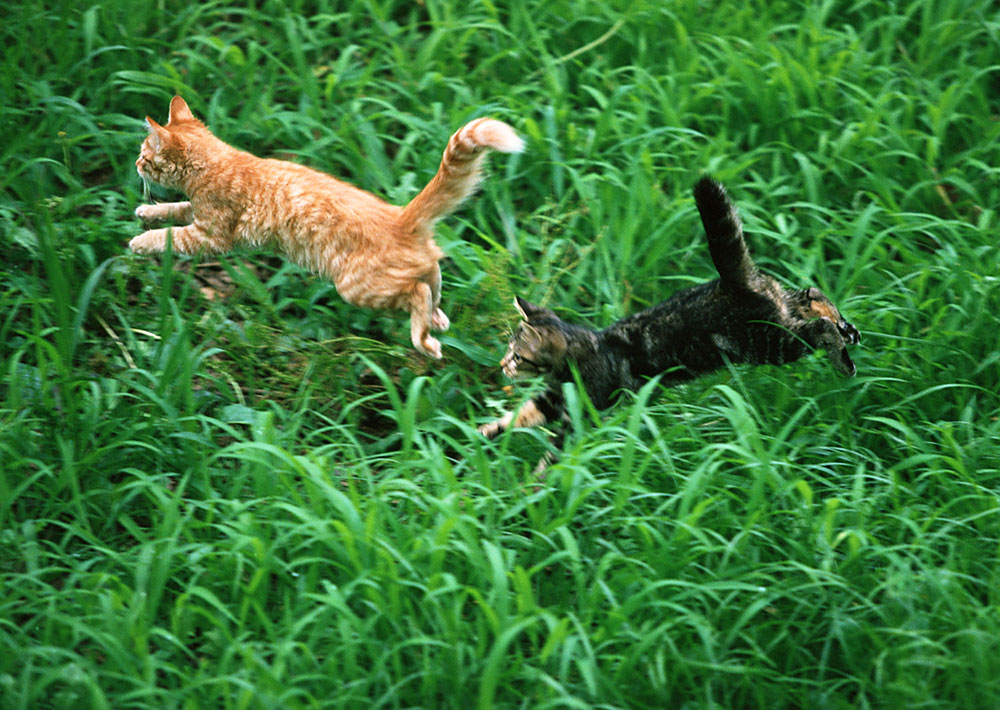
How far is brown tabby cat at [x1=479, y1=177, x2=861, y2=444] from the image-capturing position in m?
3.64

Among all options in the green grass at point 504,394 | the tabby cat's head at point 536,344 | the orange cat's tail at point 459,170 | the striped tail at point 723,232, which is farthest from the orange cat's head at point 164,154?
the striped tail at point 723,232

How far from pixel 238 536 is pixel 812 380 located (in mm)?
2289

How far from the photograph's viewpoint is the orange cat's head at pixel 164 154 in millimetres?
4191

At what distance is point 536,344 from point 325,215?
1048 millimetres

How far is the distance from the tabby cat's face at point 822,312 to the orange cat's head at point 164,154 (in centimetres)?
275

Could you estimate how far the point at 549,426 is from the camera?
3.76m

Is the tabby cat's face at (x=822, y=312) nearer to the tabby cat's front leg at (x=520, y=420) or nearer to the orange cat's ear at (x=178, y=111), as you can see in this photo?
the tabby cat's front leg at (x=520, y=420)

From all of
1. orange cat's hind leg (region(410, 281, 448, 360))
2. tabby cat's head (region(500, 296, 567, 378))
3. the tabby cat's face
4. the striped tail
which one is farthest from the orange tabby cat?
the tabby cat's face

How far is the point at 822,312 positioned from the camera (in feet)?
12.2

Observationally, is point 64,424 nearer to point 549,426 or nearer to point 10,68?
point 549,426

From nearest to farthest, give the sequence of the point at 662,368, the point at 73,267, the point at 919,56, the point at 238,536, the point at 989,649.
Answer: the point at 989,649
the point at 238,536
the point at 662,368
the point at 73,267
the point at 919,56

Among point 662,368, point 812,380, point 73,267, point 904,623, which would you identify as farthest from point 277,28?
point 904,623

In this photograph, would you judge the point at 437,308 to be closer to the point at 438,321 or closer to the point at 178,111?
the point at 438,321

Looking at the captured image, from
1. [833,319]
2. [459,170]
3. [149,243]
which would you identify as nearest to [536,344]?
[459,170]
